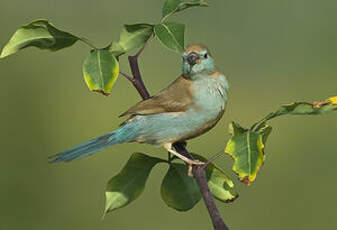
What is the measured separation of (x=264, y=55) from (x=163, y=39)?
308cm

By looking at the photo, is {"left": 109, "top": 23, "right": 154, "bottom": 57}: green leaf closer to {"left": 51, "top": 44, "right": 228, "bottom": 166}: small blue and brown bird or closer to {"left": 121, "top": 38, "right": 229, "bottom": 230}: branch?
{"left": 121, "top": 38, "right": 229, "bottom": 230}: branch

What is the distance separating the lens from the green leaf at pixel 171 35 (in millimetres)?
791

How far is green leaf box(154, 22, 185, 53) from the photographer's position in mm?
791

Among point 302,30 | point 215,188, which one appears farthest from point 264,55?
point 215,188

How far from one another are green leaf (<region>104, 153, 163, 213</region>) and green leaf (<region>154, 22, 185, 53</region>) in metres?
0.19

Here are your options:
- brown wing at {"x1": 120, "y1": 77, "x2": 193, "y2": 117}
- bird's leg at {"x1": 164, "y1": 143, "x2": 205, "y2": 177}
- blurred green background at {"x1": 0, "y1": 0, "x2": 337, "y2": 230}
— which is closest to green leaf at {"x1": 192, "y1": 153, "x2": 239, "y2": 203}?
bird's leg at {"x1": 164, "y1": 143, "x2": 205, "y2": 177}

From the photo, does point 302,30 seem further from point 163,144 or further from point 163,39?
point 163,39

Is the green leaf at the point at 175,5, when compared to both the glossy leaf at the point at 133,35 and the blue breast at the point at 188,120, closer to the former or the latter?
the glossy leaf at the point at 133,35

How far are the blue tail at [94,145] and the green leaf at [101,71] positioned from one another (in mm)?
165

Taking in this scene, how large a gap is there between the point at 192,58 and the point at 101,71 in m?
0.40

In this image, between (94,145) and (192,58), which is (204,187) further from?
(192,58)

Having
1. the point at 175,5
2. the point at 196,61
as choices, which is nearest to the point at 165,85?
the point at 196,61

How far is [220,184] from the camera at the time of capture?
898mm

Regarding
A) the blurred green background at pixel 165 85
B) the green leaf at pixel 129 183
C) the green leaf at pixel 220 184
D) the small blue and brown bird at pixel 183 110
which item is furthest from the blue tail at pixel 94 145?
the blurred green background at pixel 165 85
